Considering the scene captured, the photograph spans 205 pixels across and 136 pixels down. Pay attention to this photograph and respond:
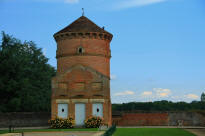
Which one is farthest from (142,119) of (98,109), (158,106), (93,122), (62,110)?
(158,106)

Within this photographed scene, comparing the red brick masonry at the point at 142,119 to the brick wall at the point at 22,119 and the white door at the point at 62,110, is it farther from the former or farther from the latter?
the brick wall at the point at 22,119

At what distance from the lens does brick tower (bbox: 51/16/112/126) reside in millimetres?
34750

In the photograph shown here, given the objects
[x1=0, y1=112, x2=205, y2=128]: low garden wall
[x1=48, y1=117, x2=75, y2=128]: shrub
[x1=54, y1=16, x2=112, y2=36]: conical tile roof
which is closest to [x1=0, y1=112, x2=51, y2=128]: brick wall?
[x1=0, y1=112, x2=205, y2=128]: low garden wall

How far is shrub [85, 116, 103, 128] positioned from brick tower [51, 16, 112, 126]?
0.70 meters

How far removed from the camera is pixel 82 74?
3547 cm

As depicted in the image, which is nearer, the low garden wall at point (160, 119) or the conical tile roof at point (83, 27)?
the conical tile roof at point (83, 27)

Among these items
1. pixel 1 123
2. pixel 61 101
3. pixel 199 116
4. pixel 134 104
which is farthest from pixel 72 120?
pixel 134 104

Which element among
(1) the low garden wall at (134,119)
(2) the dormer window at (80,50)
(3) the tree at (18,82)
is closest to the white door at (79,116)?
(1) the low garden wall at (134,119)

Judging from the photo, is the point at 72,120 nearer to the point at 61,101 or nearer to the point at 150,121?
→ the point at 61,101

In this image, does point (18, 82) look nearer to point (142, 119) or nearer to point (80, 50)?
point (80, 50)

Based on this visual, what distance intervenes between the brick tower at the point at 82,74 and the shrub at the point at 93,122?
27.6 inches

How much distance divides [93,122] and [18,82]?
16590 millimetres

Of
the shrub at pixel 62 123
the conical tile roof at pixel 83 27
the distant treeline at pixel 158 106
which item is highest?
the conical tile roof at pixel 83 27

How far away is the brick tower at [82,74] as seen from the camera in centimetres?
3475
